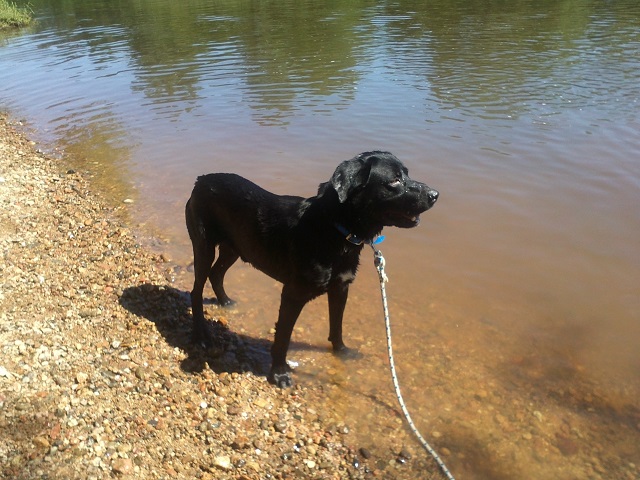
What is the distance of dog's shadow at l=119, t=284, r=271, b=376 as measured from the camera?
5.00 meters

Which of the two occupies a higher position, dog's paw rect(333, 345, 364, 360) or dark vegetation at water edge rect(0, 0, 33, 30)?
dark vegetation at water edge rect(0, 0, 33, 30)

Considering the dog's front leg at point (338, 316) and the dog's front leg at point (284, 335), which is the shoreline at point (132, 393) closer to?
the dog's front leg at point (284, 335)

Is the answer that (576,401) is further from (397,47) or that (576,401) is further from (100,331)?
(397,47)

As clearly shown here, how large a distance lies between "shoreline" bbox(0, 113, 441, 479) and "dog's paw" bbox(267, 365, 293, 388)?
0.07m

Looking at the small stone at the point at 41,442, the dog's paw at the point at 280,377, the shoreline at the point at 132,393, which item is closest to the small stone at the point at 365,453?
the shoreline at the point at 132,393

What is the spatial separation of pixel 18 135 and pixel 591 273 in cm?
1154

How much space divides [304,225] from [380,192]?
67cm

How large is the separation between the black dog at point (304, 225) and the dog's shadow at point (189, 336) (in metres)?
0.17

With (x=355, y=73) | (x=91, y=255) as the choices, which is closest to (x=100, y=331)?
(x=91, y=255)

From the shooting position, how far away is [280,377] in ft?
15.9

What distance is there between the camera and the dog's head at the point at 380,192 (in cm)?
407

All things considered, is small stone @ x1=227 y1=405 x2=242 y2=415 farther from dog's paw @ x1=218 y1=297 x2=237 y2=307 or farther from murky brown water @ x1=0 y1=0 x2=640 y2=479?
dog's paw @ x1=218 y1=297 x2=237 y2=307

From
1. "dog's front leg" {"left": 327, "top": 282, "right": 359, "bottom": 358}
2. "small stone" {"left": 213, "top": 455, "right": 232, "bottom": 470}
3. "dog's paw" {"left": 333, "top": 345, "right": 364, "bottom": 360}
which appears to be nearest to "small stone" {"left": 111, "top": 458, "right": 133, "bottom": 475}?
"small stone" {"left": 213, "top": 455, "right": 232, "bottom": 470}

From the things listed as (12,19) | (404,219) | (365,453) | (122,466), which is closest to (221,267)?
(404,219)
